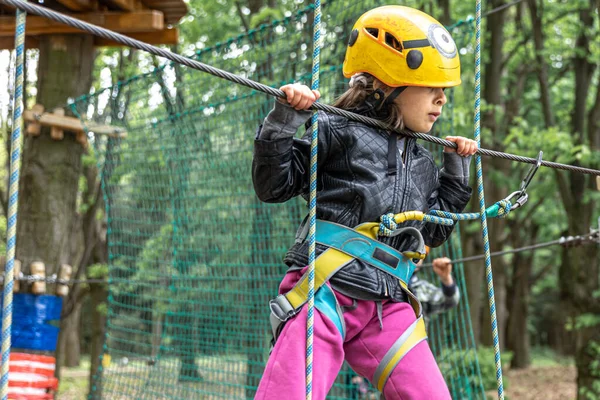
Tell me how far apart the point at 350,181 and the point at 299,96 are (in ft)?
1.02

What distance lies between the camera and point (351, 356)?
6.33 ft

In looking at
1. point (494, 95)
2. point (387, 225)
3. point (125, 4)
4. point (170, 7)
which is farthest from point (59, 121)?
point (494, 95)

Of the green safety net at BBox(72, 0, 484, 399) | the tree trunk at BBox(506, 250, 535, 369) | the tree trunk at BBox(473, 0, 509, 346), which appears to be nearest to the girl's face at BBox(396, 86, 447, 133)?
the green safety net at BBox(72, 0, 484, 399)

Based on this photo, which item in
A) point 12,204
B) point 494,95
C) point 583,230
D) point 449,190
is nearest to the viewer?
point 12,204

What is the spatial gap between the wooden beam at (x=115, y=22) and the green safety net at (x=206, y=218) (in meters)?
0.32

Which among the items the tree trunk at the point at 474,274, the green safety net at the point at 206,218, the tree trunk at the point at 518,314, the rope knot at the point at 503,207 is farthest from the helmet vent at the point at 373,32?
the tree trunk at the point at 518,314

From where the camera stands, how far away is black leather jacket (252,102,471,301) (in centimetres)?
183

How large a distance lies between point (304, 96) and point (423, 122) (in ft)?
1.40

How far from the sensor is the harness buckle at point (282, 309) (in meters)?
1.81

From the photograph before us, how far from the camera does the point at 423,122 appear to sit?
1969 millimetres

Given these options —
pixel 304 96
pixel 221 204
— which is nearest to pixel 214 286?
pixel 221 204

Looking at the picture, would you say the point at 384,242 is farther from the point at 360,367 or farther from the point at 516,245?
the point at 516,245

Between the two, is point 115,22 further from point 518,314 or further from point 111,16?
point 518,314

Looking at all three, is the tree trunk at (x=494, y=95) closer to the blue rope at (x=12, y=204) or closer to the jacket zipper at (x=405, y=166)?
the jacket zipper at (x=405, y=166)
